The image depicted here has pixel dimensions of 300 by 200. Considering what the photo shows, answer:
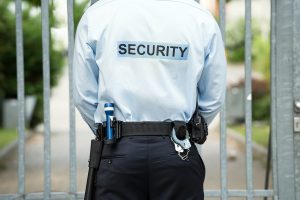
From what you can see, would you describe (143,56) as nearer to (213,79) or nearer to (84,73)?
(84,73)

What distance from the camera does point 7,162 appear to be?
11.4 meters

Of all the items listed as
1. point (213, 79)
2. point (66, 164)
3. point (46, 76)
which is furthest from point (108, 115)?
point (66, 164)

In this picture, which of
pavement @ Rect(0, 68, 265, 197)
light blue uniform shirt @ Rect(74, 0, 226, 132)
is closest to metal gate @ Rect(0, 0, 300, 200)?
light blue uniform shirt @ Rect(74, 0, 226, 132)

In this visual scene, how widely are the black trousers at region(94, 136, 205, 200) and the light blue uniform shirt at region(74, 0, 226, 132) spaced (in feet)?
0.53

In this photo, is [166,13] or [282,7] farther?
[282,7]

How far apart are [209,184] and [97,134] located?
228 inches

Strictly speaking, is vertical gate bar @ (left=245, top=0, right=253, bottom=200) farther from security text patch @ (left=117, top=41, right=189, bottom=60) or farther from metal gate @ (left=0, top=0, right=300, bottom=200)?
security text patch @ (left=117, top=41, right=189, bottom=60)

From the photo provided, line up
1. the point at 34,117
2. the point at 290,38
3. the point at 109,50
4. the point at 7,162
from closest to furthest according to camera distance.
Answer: the point at 109,50 < the point at 290,38 < the point at 7,162 < the point at 34,117

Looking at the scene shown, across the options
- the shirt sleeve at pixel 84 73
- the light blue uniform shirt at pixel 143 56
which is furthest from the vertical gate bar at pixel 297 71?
the shirt sleeve at pixel 84 73

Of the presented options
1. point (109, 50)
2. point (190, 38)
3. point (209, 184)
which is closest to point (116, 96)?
point (109, 50)

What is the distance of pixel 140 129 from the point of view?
10.1 feet

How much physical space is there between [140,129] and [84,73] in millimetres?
427

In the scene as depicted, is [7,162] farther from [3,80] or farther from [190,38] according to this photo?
[190,38]

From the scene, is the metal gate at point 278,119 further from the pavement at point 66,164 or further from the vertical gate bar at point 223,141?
the pavement at point 66,164
